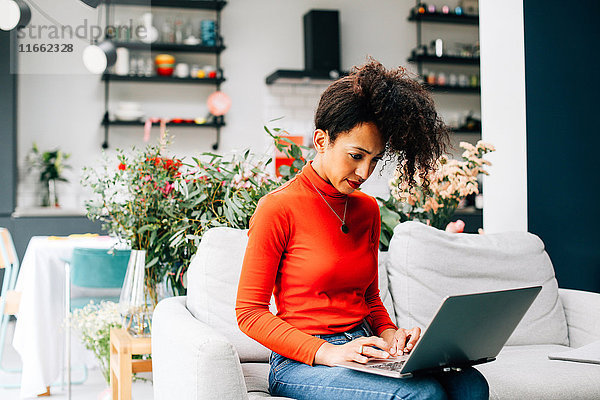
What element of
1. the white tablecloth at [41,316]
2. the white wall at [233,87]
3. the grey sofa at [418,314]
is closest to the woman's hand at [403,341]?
the grey sofa at [418,314]

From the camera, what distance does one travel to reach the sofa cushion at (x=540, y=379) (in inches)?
80.8

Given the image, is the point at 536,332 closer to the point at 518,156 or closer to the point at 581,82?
the point at 518,156

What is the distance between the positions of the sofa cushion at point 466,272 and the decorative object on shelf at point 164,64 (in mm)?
4414

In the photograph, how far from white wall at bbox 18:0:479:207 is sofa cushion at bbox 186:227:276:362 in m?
4.25

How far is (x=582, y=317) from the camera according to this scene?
8.73 ft

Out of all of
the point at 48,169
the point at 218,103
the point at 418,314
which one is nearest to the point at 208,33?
the point at 218,103

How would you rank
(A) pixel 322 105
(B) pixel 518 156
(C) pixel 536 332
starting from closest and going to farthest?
(A) pixel 322 105 → (C) pixel 536 332 → (B) pixel 518 156

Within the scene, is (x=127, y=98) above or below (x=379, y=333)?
above

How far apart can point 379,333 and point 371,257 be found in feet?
0.69

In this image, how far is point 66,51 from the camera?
253 inches

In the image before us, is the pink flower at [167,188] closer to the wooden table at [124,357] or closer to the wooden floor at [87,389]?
the wooden table at [124,357]

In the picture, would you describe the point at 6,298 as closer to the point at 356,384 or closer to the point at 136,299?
Answer: the point at 136,299

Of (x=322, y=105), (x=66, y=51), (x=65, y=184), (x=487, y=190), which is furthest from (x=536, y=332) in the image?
(x=66, y=51)

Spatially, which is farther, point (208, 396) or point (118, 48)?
point (118, 48)
